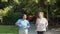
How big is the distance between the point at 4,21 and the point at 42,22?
1580 cm

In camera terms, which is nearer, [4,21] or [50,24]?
[50,24]

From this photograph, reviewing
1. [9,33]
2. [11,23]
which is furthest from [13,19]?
[9,33]

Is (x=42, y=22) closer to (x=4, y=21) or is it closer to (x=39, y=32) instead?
(x=39, y=32)

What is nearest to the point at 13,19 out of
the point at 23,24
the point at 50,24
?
the point at 50,24

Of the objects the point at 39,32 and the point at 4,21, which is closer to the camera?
the point at 39,32

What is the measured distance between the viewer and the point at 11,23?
22.5 metres

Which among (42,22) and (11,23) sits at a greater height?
(42,22)

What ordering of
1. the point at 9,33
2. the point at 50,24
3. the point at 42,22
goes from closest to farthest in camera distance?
the point at 42,22, the point at 9,33, the point at 50,24

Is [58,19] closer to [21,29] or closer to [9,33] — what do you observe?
[9,33]

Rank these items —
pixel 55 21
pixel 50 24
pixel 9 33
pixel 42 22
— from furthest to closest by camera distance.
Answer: pixel 55 21
pixel 50 24
pixel 9 33
pixel 42 22

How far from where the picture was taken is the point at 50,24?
793 inches

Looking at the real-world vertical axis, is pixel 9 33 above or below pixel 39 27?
below

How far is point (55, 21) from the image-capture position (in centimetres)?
2150

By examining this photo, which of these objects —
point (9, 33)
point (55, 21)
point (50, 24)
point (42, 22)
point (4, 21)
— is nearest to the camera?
point (42, 22)
